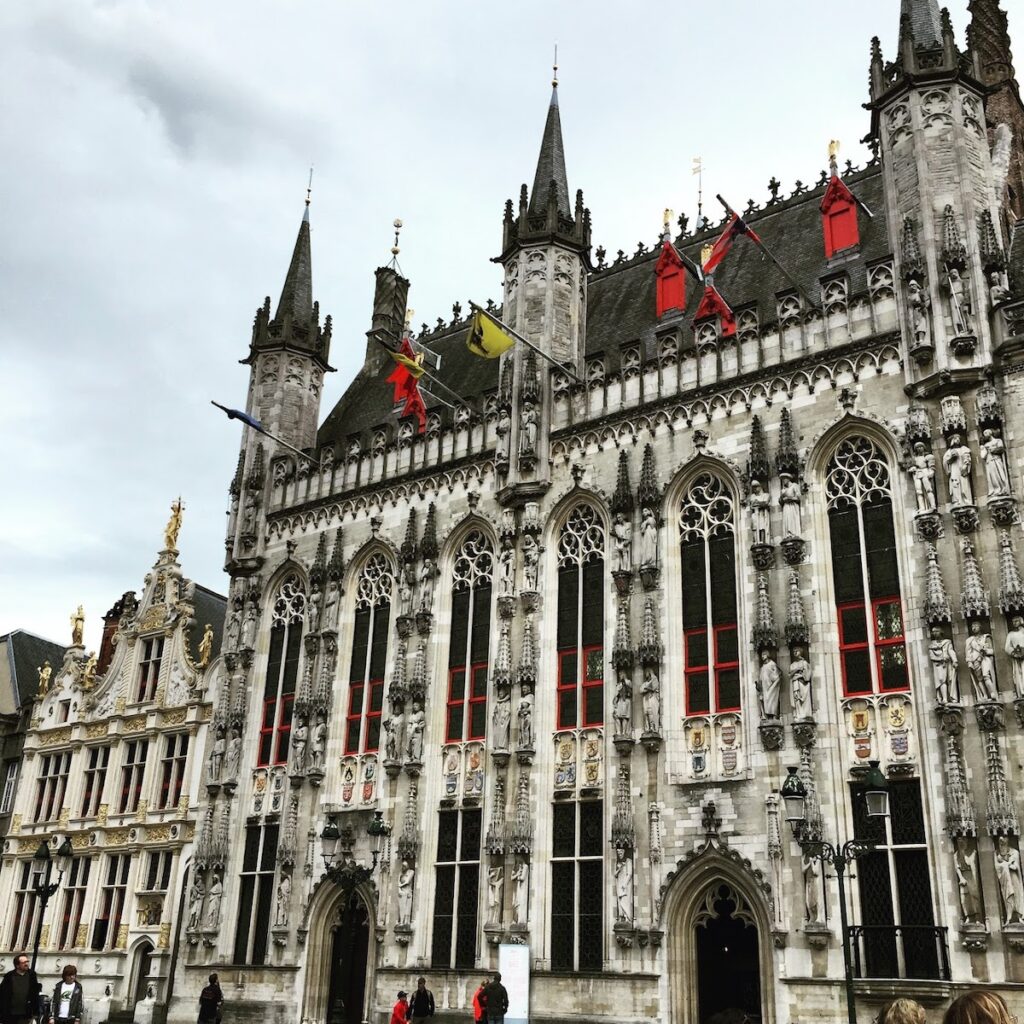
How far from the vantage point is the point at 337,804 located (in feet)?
92.0

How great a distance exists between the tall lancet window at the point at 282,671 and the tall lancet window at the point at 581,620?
833 centimetres

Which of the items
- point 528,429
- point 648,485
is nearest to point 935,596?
point 648,485

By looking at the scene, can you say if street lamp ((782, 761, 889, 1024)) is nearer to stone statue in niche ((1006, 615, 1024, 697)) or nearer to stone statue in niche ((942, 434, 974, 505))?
stone statue in niche ((1006, 615, 1024, 697))

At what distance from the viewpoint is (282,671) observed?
102 ft

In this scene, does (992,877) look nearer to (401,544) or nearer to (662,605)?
(662,605)

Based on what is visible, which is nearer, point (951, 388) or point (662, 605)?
point (951, 388)

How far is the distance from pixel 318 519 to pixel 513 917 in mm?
12931

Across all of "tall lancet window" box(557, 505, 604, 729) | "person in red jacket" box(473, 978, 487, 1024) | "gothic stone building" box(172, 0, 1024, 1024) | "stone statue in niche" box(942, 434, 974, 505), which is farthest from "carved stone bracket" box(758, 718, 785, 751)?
"person in red jacket" box(473, 978, 487, 1024)

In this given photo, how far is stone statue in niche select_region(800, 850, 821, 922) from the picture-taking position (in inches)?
806

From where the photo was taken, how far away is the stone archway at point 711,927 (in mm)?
21547

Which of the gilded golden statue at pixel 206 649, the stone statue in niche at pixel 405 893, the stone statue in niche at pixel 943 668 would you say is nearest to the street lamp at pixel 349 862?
the stone statue in niche at pixel 405 893

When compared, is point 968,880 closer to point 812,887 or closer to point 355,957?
point 812,887

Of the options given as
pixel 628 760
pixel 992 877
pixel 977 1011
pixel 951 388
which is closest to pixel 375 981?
pixel 628 760

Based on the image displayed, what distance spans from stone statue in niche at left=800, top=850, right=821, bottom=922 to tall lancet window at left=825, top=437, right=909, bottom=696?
10.8 feet
